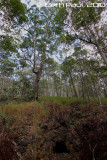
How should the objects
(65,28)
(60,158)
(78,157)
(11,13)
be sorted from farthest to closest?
(65,28)
(11,13)
(60,158)
(78,157)

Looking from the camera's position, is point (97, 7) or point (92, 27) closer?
point (97, 7)

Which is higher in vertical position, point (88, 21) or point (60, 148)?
point (88, 21)

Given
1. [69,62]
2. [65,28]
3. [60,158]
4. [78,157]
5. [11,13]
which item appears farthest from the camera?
[69,62]

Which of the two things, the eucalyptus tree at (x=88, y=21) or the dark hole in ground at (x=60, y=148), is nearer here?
the dark hole in ground at (x=60, y=148)

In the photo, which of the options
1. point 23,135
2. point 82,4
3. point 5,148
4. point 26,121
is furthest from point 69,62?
point 5,148

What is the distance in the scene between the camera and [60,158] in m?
2.88

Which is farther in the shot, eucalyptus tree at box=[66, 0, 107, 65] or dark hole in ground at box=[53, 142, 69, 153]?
eucalyptus tree at box=[66, 0, 107, 65]

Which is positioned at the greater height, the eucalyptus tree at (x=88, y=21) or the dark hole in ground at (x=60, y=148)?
the eucalyptus tree at (x=88, y=21)

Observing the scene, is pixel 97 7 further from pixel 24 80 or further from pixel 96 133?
pixel 24 80

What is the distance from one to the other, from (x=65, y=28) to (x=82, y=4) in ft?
7.07

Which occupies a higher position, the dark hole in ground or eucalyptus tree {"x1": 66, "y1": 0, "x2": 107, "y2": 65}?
eucalyptus tree {"x1": 66, "y1": 0, "x2": 107, "y2": 65}

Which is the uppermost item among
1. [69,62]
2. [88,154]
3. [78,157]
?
[69,62]

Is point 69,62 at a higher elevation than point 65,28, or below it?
below

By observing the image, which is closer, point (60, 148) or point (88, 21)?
point (60, 148)
